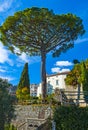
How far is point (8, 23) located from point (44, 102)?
1308 cm

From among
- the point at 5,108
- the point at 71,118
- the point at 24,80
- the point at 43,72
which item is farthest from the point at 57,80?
the point at 5,108

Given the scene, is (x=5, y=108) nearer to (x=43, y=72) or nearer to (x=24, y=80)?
(x=43, y=72)

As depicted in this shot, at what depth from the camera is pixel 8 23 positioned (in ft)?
136

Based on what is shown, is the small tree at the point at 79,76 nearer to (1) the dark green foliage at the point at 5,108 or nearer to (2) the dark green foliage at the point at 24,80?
(2) the dark green foliage at the point at 24,80

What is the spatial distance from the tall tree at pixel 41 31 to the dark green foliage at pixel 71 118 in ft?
49.9

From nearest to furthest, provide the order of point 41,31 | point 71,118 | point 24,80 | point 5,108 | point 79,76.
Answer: point 5,108, point 71,118, point 41,31, point 79,76, point 24,80

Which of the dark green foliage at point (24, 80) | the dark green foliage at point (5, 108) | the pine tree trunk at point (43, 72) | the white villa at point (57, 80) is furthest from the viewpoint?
the white villa at point (57, 80)

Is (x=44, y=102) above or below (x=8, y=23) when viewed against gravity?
below

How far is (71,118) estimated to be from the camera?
23125mm

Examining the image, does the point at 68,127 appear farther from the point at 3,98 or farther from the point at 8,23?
the point at 8,23

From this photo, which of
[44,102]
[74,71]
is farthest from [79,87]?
[44,102]

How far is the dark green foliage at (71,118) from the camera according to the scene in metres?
23.0

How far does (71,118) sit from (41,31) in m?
18.6

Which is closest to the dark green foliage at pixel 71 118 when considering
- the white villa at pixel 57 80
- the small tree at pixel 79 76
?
the small tree at pixel 79 76
